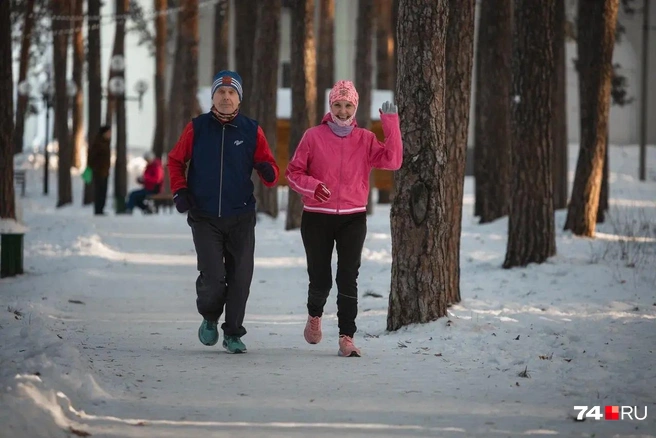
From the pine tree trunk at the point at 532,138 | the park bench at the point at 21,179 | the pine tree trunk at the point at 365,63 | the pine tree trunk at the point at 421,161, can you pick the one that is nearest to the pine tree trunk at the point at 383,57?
the pine tree trunk at the point at 365,63

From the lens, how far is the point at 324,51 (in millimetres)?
32969

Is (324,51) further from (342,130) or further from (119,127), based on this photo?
(342,130)

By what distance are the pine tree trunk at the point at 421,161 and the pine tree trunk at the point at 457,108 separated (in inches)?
73.8

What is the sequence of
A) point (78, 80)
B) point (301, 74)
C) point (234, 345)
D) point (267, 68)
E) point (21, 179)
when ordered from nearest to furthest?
point (234, 345), point (301, 74), point (267, 68), point (78, 80), point (21, 179)

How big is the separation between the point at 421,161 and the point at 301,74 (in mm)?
12954

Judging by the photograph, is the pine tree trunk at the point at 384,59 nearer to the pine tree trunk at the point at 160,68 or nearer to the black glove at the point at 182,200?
the pine tree trunk at the point at 160,68

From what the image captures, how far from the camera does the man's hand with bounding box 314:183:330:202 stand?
797 centimetres

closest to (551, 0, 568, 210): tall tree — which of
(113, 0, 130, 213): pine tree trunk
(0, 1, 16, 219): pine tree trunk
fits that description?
(0, 1, 16, 219): pine tree trunk

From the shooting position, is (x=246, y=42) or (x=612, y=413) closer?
(x=612, y=413)

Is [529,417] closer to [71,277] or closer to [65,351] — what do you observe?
[65,351]

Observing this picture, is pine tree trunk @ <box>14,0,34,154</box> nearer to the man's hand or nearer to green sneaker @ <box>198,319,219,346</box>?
green sneaker @ <box>198,319,219,346</box>

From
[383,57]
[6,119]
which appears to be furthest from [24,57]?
[6,119]

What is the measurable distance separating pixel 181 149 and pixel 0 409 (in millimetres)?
3052

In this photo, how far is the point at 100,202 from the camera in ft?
90.2
